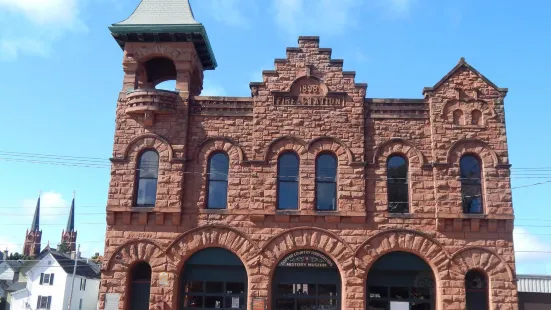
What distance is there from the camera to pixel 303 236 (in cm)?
1647

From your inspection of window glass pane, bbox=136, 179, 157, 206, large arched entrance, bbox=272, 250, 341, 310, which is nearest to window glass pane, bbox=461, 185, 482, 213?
large arched entrance, bbox=272, 250, 341, 310

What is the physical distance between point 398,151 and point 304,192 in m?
3.59

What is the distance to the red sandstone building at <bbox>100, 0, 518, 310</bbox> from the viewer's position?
642 inches

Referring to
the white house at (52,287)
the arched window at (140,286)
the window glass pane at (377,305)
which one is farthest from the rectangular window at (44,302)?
the window glass pane at (377,305)

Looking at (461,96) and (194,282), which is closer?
(194,282)

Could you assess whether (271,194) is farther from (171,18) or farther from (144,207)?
(171,18)

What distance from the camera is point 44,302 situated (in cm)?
5362

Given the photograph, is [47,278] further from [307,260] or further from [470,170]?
[470,170]

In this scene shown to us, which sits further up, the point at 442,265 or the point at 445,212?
the point at 445,212

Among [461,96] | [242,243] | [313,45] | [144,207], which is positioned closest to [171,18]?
[313,45]

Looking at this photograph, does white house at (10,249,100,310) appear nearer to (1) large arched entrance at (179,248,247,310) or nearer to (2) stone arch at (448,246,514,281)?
(1) large arched entrance at (179,248,247,310)

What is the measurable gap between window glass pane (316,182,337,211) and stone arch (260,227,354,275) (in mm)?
870

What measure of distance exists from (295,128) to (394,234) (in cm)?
490

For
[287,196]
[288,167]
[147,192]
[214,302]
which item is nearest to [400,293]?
[287,196]
